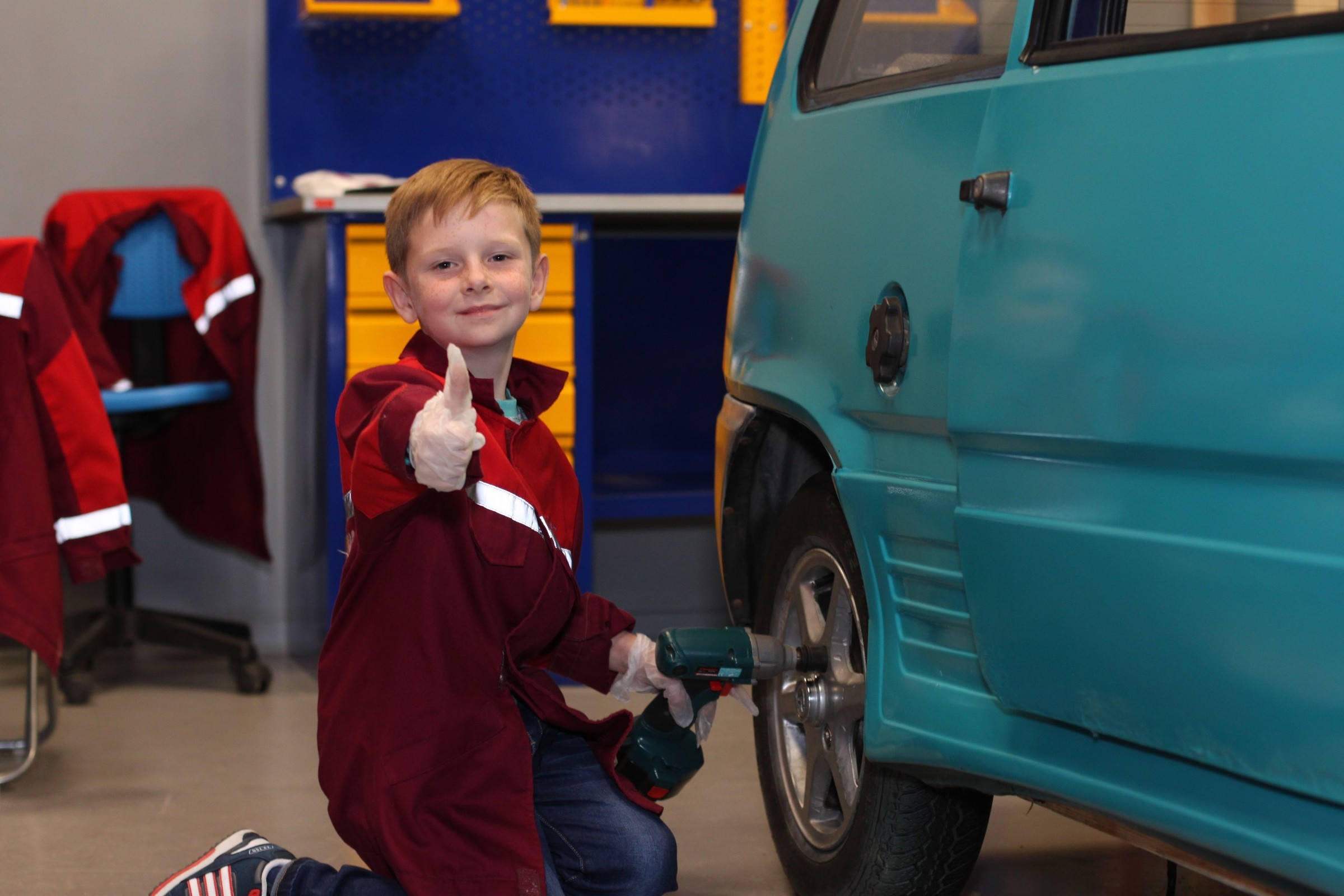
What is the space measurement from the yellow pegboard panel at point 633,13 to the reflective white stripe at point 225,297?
1274mm

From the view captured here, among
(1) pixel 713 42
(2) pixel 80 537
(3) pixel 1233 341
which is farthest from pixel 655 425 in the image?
(3) pixel 1233 341

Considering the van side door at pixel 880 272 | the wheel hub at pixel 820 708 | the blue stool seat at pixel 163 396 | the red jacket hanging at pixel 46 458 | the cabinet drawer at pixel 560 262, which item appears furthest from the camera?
the cabinet drawer at pixel 560 262

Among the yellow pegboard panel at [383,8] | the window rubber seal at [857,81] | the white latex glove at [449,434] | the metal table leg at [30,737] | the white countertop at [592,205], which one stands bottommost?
the metal table leg at [30,737]

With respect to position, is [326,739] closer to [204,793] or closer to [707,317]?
[204,793]

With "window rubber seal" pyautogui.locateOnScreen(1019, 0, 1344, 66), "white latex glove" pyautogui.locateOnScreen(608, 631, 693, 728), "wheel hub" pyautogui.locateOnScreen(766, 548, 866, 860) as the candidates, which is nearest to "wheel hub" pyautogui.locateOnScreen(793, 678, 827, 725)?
"wheel hub" pyautogui.locateOnScreen(766, 548, 866, 860)

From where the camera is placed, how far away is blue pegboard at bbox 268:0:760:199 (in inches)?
164

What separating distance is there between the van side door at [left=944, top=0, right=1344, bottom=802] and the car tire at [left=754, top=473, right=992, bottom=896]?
1.32ft

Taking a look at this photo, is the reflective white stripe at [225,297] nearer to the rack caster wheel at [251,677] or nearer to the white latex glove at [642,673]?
the rack caster wheel at [251,677]

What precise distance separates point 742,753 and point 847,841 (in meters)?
1.16

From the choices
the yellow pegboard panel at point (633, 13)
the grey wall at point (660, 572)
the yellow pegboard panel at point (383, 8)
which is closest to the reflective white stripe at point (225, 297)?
the yellow pegboard panel at point (383, 8)

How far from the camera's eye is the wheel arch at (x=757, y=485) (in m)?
2.09

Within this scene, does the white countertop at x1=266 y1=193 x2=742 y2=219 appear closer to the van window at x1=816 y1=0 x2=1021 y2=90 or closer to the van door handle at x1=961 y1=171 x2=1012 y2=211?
the van window at x1=816 y1=0 x2=1021 y2=90

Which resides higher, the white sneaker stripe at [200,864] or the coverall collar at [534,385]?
the coverall collar at [534,385]

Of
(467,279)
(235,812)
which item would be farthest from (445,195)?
(235,812)
